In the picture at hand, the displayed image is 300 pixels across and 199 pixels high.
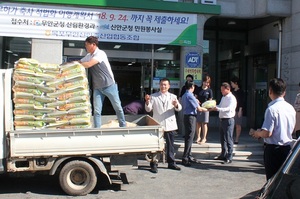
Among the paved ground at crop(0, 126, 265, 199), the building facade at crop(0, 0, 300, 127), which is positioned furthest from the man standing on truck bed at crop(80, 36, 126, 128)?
the building facade at crop(0, 0, 300, 127)

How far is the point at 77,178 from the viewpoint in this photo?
6.28m

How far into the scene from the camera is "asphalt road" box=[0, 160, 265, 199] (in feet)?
20.8

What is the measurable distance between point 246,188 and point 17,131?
4059mm

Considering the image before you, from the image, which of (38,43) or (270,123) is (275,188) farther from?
(38,43)

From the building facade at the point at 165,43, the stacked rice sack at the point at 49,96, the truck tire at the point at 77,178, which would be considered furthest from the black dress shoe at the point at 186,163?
the building facade at the point at 165,43

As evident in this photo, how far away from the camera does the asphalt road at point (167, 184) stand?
6.35m

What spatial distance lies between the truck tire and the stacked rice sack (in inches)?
25.1

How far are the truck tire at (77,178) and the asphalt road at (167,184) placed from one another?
15cm

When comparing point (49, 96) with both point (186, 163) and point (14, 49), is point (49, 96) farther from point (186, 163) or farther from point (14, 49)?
point (14, 49)

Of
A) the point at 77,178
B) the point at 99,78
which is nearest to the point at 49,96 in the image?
the point at 99,78

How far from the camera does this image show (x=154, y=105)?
802 cm

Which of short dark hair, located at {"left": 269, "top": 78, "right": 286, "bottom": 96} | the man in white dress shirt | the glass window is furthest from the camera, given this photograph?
the glass window

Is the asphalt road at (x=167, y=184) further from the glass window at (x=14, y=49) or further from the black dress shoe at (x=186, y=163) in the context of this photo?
the glass window at (x=14, y=49)

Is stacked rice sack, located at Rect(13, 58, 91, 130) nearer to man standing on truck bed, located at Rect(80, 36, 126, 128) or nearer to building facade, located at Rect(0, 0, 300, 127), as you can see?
man standing on truck bed, located at Rect(80, 36, 126, 128)
